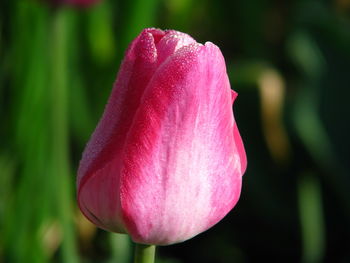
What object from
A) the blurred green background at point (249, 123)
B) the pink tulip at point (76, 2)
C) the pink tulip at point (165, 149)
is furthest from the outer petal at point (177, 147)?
the blurred green background at point (249, 123)

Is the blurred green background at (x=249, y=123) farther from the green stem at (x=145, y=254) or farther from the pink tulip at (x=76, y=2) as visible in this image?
the green stem at (x=145, y=254)

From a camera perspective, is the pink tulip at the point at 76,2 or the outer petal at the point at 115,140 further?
the pink tulip at the point at 76,2

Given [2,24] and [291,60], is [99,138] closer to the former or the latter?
[2,24]

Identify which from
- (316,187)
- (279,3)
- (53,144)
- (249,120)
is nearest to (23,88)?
(53,144)

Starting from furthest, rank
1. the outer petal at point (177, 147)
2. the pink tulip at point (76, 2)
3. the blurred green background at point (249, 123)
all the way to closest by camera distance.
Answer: the blurred green background at point (249, 123) → the pink tulip at point (76, 2) → the outer petal at point (177, 147)

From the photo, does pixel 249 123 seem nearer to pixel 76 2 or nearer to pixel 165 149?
pixel 76 2

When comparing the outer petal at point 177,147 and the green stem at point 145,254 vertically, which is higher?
the outer petal at point 177,147

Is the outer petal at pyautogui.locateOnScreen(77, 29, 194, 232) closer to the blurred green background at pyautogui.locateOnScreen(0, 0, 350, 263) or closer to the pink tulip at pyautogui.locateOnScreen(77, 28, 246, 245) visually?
the pink tulip at pyautogui.locateOnScreen(77, 28, 246, 245)
